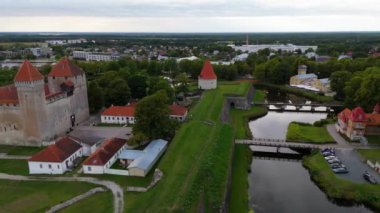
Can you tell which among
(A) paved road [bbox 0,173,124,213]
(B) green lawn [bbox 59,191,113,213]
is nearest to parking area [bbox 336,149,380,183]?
(A) paved road [bbox 0,173,124,213]

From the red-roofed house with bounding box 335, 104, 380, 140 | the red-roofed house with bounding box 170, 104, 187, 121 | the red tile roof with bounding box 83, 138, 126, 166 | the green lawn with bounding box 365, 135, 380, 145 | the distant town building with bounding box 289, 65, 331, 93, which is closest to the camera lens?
the red tile roof with bounding box 83, 138, 126, 166

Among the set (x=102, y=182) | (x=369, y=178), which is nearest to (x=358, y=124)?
(x=369, y=178)

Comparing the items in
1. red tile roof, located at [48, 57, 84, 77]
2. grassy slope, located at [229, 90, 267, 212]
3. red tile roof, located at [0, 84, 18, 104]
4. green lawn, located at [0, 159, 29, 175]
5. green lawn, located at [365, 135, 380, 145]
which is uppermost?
red tile roof, located at [48, 57, 84, 77]

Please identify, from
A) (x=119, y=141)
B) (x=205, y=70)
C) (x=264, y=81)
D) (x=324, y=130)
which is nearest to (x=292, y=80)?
(x=264, y=81)

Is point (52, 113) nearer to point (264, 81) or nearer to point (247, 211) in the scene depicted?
point (247, 211)

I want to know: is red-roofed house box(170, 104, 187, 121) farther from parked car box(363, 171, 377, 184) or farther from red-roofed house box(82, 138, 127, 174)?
parked car box(363, 171, 377, 184)

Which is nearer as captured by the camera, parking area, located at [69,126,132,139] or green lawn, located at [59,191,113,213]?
green lawn, located at [59,191,113,213]
